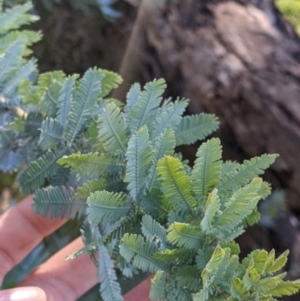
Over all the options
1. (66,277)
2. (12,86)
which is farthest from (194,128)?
(66,277)

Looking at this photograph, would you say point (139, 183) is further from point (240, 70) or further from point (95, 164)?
point (240, 70)

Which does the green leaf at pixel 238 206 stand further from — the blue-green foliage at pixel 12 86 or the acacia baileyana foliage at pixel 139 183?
the blue-green foliage at pixel 12 86

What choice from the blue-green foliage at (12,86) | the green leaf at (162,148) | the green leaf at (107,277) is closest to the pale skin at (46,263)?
the blue-green foliage at (12,86)

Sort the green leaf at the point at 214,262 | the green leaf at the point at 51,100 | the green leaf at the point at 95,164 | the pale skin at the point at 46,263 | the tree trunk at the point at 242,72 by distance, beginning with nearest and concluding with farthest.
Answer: the green leaf at the point at 214,262
the green leaf at the point at 95,164
the green leaf at the point at 51,100
the pale skin at the point at 46,263
the tree trunk at the point at 242,72

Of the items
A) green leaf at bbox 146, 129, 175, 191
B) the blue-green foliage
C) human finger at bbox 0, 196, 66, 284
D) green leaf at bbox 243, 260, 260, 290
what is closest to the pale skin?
human finger at bbox 0, 196, 66, 284

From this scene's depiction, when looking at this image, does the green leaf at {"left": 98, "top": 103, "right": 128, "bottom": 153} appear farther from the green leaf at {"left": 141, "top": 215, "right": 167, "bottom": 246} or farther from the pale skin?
the pale skin

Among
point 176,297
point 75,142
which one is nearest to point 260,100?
point 75,142

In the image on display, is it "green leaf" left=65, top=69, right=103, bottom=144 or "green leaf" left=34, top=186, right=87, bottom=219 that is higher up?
"green leaf" left=65, top=69, right=103, bottom=144
